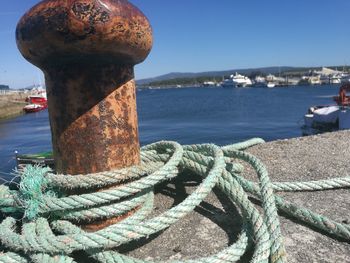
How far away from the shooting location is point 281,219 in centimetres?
188

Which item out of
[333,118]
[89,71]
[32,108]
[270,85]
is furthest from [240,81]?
[89,71]

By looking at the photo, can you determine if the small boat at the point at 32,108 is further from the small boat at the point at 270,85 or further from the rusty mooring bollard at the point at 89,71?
the small boat at the point at 270,85

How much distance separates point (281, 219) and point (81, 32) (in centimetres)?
135

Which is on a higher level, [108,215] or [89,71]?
[89,71]

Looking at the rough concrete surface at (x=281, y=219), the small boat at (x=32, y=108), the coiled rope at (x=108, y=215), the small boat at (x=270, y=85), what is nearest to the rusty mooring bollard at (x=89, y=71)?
the coiled rope at (x=108, y=215)

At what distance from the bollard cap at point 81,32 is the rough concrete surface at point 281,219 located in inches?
35.2

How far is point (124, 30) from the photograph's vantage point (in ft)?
5.15

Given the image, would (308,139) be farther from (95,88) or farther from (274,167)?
(95,88)

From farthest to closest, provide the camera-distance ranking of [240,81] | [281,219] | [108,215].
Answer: [240,81]
[281,219]
[108,215]

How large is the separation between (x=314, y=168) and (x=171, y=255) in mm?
1555

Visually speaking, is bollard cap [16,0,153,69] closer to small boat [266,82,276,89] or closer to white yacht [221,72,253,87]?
small boat [266,82,276,89]

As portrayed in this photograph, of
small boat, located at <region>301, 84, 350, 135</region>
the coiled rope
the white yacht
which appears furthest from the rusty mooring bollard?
the white yacht

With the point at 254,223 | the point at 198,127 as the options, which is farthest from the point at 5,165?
the point at 254,223

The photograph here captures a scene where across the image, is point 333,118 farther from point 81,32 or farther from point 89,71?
point 81,32
